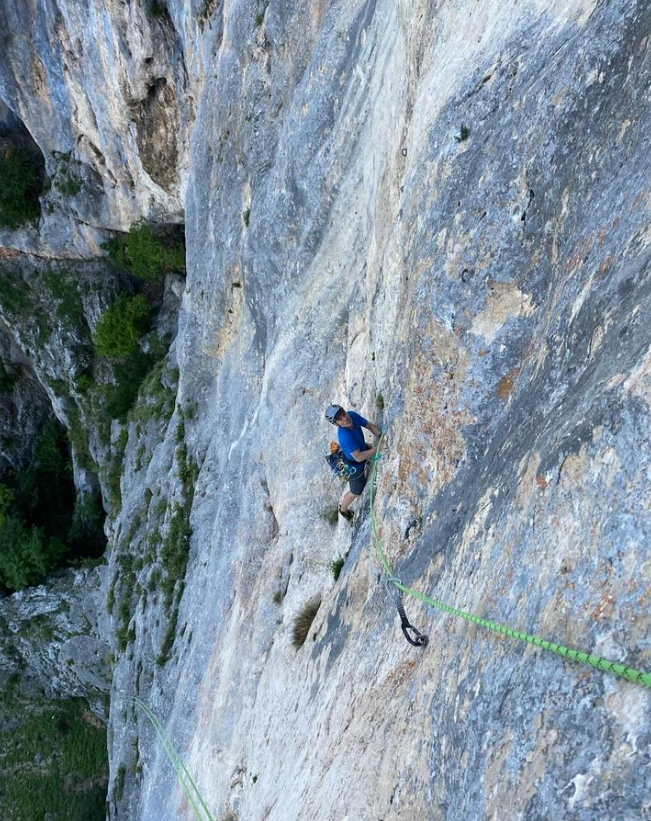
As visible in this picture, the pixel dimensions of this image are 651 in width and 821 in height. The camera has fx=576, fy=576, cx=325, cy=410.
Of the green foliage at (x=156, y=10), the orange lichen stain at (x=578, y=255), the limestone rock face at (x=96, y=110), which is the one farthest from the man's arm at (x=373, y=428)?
the green foliage at (x=156, y=10)

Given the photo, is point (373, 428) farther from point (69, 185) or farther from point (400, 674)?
point (69, 185)

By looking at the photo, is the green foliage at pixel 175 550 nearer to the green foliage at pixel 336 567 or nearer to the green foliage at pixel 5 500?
the green foliage at pixel 336 567

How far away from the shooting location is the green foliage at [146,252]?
22.5 metres

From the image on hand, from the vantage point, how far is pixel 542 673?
3703mm

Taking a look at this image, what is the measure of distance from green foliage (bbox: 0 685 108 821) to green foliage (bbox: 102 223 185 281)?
67.9 ft

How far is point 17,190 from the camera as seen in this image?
25594 mm

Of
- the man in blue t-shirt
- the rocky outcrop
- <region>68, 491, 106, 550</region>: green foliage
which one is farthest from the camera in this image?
<region>68, 491, 106, 550</region>: green foliage

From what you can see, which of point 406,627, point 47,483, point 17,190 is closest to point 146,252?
point 17,190

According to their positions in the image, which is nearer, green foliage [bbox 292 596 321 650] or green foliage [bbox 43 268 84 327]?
green foliage [bbox 292 596 321 650]

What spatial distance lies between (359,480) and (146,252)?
57.3 ft

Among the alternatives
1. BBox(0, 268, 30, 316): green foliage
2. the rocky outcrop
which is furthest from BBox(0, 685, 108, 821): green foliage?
BBox(0, 268, 30, 316): green foliage

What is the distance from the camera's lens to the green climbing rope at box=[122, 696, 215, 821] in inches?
452

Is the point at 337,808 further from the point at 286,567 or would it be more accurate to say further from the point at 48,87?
the point at 48,87

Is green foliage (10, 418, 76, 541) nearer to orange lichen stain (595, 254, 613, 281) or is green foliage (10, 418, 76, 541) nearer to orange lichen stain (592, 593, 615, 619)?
orange lichen stain (595, 254, 613, 281)
